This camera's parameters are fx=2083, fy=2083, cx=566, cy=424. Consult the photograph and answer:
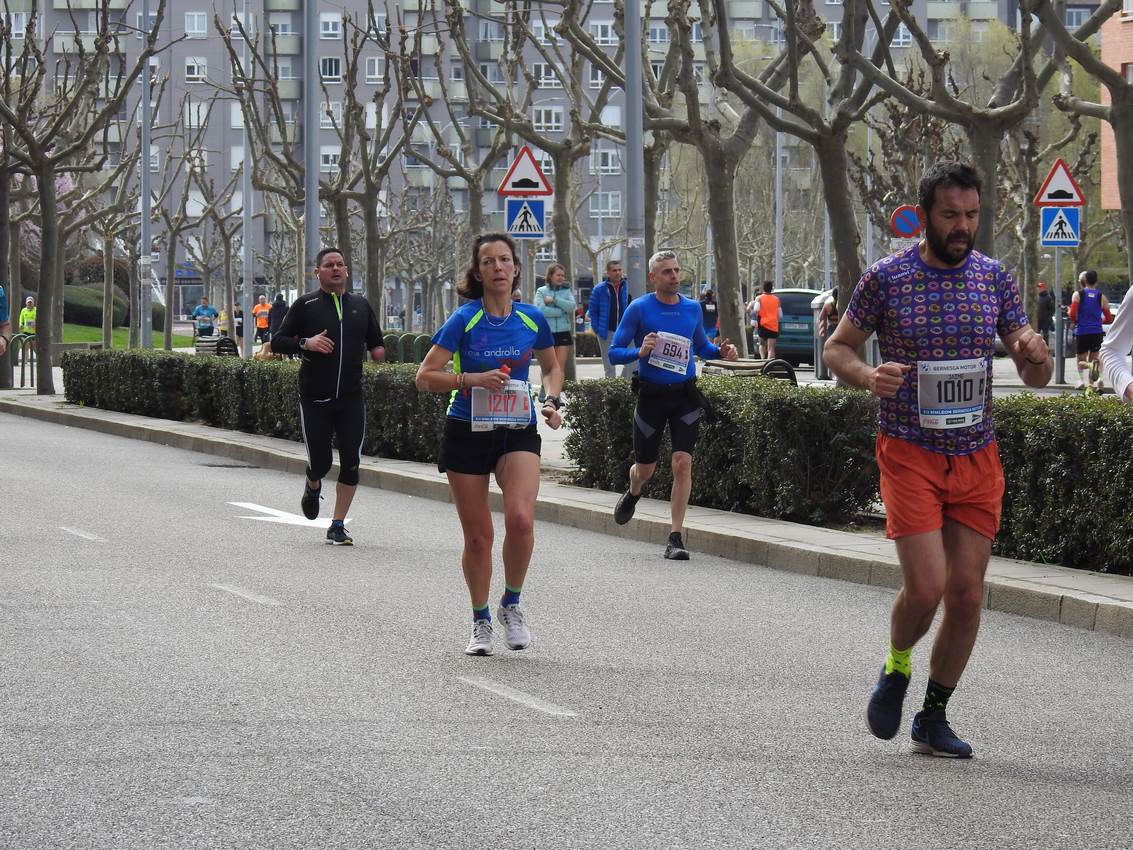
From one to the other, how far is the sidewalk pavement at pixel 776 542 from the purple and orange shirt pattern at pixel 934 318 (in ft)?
10.9

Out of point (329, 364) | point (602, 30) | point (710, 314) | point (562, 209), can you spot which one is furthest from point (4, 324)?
point (602, 30)

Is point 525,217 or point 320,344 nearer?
point 320,344

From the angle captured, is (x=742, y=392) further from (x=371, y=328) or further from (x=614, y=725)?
(x=614, y=725)

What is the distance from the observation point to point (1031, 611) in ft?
32.7

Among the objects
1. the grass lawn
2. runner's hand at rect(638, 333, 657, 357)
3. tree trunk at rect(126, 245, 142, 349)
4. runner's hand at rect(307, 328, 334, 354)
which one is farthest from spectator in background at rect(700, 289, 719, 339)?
runner's hand at rect(638, 333, 657, 357)

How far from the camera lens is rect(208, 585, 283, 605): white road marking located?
33.1 feet

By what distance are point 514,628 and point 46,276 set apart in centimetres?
2477

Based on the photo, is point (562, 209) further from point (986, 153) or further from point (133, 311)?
point (133, 311)

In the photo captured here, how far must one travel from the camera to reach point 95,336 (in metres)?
70.9

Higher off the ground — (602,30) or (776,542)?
(602,30)

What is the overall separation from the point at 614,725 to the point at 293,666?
1.70m

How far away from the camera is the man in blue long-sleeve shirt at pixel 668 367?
493 inches

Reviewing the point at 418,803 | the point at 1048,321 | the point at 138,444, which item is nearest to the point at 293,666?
the point at 418,803

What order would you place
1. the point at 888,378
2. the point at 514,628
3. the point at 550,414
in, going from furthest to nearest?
the point at 514,628 → the point at 550,414 → the point at 888,378
